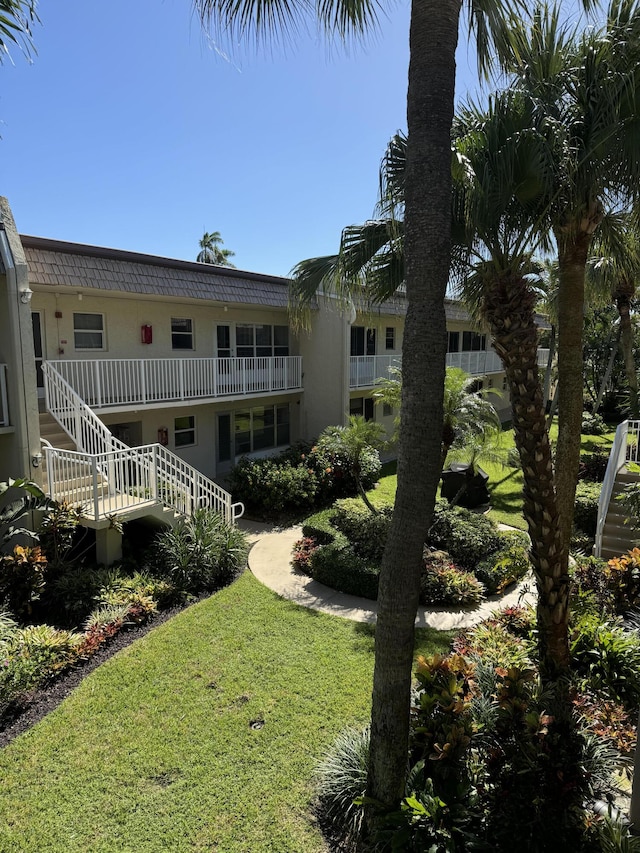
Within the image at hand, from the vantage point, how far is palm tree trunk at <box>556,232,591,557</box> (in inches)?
269

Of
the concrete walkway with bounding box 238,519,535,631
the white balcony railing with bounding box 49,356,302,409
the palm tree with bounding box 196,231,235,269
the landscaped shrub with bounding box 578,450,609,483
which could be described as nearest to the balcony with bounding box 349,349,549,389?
the white balcony railing with bounding box 49,356,302,409

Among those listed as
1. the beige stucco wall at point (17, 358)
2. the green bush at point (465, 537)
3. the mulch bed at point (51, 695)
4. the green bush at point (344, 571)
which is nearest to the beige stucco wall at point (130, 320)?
the beige stucco wall at point (17, 358)

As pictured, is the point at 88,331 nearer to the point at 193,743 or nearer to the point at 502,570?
the point at 193,743

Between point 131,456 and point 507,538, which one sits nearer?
point 131,456

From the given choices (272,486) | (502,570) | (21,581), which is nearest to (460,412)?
(502,570)

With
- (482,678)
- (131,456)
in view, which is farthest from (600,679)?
(131,456)

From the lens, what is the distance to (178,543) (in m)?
9.67

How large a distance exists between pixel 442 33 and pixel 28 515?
9.85m

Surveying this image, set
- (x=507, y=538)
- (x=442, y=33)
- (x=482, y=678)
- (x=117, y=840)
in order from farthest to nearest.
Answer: (x=507, y=538)
(x=482, y=678)
(x=117, y=840)
(x=442, y=33)

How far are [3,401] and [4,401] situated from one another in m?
0.02

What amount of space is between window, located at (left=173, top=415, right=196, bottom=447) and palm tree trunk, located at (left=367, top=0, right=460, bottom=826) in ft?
40.9

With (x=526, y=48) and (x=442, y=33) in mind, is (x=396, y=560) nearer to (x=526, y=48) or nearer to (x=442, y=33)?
(x=442, y=33)

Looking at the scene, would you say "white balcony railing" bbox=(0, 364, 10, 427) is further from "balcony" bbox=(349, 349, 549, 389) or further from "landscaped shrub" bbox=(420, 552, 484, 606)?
"balcony" bbox=(349, 349, 549, 389)

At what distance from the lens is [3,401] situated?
951cm
